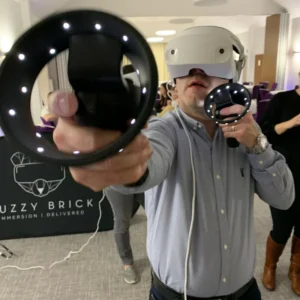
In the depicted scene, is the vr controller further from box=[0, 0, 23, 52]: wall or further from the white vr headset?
box=[0, 0, 23, 52]: wall

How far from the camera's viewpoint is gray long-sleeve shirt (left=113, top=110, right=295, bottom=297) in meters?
0.84

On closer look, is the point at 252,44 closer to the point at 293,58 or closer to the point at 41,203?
the point at 293,58

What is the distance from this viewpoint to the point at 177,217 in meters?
0.85

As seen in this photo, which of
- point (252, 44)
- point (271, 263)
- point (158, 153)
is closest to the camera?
point (158, 153)

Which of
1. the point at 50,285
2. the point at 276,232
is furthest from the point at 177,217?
the point at 50,285

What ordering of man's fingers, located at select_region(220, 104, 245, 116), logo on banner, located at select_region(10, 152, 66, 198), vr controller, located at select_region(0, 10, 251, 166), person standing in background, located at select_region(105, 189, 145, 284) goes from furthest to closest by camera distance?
logo on banner, located at select_region(10, 152, 66, 198)
person standing in background, located at select_region(105, 189, 145, 284)
man's fingers, located at select_region(220, 104, 245, 116)
vr controller, located at select_region(0, 10, 251, 166)

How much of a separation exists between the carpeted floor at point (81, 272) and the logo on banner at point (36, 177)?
15.2 inches

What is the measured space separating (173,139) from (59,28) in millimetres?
505

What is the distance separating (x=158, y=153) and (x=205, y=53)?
0.29m

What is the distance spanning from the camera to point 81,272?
2074mm

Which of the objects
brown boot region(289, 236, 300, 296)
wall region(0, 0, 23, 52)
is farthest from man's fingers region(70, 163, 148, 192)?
wall region(0, 0, 23, 52)

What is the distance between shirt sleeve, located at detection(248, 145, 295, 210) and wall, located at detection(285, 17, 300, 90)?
6596 mm

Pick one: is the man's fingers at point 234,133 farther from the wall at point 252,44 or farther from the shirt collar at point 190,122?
the wall at point 252,44

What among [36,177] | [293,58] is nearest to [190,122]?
[36,177]
